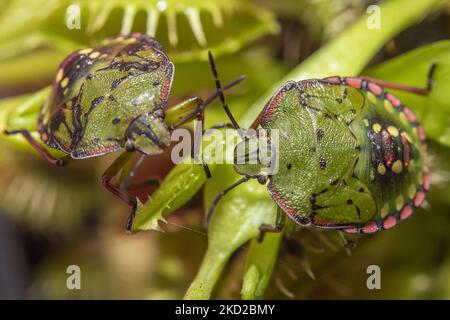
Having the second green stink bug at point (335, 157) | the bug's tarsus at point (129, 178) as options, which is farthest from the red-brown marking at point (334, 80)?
the bug's tarsus at point (129, 178)

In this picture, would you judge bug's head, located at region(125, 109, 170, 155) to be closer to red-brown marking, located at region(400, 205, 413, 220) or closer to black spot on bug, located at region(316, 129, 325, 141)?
black spot on bug, located at region(316, 129, 325, 141)

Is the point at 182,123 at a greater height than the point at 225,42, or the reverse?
the point at 225,42

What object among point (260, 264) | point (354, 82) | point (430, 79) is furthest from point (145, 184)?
point (430, 79)

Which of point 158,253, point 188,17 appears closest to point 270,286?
point 158,253

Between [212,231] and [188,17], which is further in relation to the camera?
[188,17]

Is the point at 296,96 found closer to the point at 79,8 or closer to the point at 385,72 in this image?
the point at 385,72

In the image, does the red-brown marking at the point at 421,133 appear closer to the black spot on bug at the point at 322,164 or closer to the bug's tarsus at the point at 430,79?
the bug's tarsus at the point at 430,79
